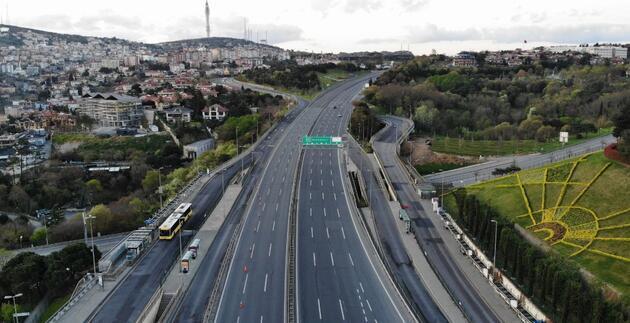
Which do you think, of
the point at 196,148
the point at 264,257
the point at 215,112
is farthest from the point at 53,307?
the point at 215,112

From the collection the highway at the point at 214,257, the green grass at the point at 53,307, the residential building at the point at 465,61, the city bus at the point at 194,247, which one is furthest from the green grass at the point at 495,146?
the residential building at the point at 465,61

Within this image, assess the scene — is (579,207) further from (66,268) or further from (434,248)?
(66,268)

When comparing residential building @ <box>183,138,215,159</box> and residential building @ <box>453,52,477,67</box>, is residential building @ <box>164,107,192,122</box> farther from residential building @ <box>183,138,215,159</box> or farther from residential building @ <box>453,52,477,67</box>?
residential building @ <box>453,52,477,67</box>

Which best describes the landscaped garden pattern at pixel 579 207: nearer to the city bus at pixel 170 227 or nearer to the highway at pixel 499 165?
the highway at pixel 499 165

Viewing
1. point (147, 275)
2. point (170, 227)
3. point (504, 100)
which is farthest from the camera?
point (504, 100)

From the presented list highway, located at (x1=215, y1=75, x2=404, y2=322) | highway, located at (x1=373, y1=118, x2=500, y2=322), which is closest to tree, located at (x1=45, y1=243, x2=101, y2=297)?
highway, located at (x1=215, y1=75, x2=404, y2=322)

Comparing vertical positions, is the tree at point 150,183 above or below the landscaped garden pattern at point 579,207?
below
